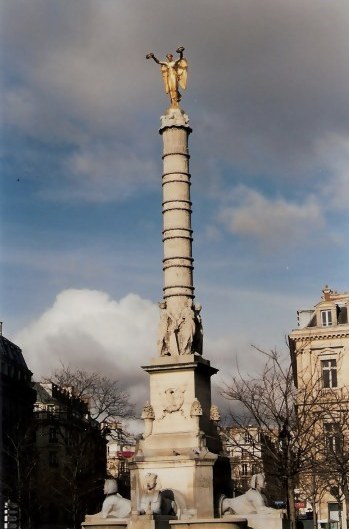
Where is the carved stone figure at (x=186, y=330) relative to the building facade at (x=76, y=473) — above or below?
above

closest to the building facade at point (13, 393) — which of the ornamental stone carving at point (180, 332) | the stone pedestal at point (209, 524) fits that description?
the ornamental stone carving at point (180, 332)

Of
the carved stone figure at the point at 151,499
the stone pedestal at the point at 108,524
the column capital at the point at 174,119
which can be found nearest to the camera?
the carved stone figure at the point at 151,499

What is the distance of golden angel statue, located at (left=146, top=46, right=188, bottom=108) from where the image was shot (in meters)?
25.8

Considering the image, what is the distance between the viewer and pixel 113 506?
2120 cm

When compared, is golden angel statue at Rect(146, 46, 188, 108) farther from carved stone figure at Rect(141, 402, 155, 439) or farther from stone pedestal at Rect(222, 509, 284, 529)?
stone pedestal at Rect(222, 509, 284, 529)

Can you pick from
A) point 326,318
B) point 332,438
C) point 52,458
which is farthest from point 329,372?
point 52,458

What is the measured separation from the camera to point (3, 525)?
60.3 ft

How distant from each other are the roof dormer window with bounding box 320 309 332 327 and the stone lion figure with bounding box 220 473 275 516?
111 feet

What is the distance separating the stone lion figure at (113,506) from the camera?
20969 mm

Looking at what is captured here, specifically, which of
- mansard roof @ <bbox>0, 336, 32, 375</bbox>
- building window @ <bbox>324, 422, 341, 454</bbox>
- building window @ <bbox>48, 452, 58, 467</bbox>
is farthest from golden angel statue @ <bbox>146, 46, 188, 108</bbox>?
building window @ <bbox>48, 452, 58, 467</bbox>

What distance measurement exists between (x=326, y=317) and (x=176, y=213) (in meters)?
32.4

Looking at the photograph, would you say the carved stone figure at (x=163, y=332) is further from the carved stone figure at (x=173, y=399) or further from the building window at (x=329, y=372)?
the building window at (x=329, y=372)

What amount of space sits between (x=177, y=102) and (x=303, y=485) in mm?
24508

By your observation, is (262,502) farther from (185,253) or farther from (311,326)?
(311,326)
